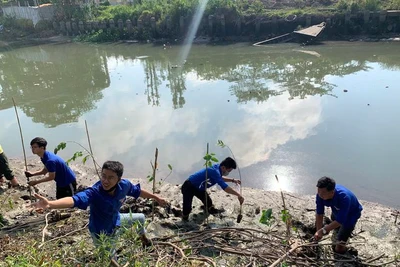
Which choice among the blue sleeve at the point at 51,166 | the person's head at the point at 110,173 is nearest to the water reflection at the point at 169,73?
the blue sleeve at the point at 51,166

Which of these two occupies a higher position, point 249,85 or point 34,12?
point 34,12

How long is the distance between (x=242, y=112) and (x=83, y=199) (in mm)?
6761

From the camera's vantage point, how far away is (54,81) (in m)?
13.8

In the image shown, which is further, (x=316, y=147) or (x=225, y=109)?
(x=225, y=109)

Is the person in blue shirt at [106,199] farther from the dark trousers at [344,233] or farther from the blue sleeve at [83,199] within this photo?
the dark trousers at [344,233]

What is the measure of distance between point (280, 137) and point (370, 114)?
8.66 ft

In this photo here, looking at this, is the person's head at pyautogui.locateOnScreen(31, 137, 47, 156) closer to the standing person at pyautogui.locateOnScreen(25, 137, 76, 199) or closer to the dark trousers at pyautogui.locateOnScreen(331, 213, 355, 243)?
the standing person at pyautogui.locateOnScreen(25, 137, 76, 199)

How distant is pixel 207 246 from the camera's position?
364cm

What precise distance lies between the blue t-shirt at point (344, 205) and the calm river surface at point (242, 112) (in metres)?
2.11

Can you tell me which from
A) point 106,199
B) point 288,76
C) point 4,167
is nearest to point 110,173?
point 106,199

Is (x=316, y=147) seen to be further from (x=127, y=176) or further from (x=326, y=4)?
(x=326, y=4)

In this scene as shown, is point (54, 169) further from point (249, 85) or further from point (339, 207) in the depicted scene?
point (249, 85)

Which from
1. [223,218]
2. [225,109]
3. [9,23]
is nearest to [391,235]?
[223,218]

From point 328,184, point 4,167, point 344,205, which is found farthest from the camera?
point 4,167
